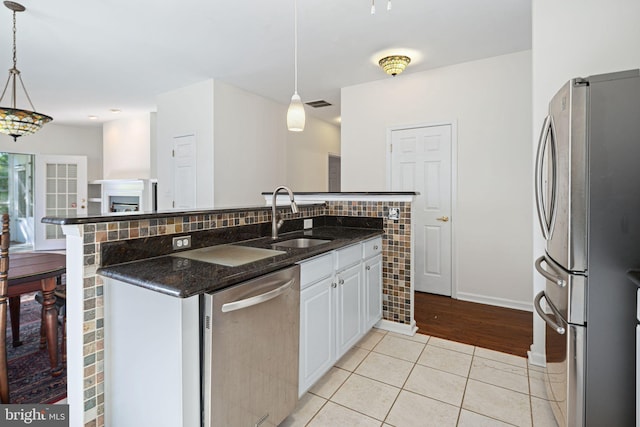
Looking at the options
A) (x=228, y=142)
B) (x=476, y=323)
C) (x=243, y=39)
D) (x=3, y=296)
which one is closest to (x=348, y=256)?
(x=476, y=323)

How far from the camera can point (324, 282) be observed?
76.0 inches

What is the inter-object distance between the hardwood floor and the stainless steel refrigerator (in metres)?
1.11

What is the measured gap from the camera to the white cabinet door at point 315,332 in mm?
1754

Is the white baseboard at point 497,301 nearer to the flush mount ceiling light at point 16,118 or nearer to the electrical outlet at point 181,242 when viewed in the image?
the electrical outlet at point 181,242

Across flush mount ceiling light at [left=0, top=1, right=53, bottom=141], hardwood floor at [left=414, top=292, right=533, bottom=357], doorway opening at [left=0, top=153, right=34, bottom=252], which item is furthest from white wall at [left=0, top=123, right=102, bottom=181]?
hardwood floor at [left=414, top=292, right=533, bottom=357]

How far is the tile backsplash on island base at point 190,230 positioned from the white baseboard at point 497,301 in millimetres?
1304

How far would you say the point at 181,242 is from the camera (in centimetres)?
173

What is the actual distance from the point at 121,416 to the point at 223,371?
0.58 metres

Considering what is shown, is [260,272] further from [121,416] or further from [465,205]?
[465,205]

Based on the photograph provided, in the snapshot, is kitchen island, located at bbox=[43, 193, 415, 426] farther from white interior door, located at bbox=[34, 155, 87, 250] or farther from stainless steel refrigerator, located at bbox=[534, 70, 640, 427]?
white interior door, located at bbox=[34, 155, 87, 250]

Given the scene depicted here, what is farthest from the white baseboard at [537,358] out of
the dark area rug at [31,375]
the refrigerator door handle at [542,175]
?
the dark area rug at [31,375]

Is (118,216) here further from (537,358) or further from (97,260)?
(537,358)

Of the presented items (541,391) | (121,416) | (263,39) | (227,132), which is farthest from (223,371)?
(227,132)

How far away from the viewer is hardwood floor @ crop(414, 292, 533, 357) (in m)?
2.63
